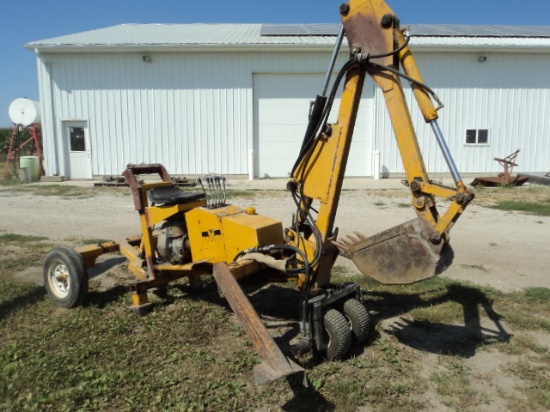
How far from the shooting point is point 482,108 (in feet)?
55.3

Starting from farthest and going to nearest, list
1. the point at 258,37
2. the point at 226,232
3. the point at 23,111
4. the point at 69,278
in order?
the point at 23,111 < the point at 258,37 < the point at 69,278 < the point at 226,232

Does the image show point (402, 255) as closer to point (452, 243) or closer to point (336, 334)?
point (336, 334)

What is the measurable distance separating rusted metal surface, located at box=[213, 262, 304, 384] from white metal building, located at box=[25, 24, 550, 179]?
42.0 feet

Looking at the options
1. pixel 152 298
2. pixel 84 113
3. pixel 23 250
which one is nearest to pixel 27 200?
pixel 84 113

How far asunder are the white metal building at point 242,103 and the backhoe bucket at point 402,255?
12.8 metres

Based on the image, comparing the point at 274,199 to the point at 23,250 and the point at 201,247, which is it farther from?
the point at 201,247

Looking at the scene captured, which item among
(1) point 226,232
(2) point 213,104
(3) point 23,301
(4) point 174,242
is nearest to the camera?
(1) point 226,232

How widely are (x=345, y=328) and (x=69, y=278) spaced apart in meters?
3.07

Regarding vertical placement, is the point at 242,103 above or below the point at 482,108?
above

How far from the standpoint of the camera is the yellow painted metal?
433 centimetres

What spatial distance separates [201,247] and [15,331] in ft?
6.35

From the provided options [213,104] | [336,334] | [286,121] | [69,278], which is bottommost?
[336,334]

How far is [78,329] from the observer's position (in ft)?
15.1

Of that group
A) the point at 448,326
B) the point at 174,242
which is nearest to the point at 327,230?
the point at 448,326
